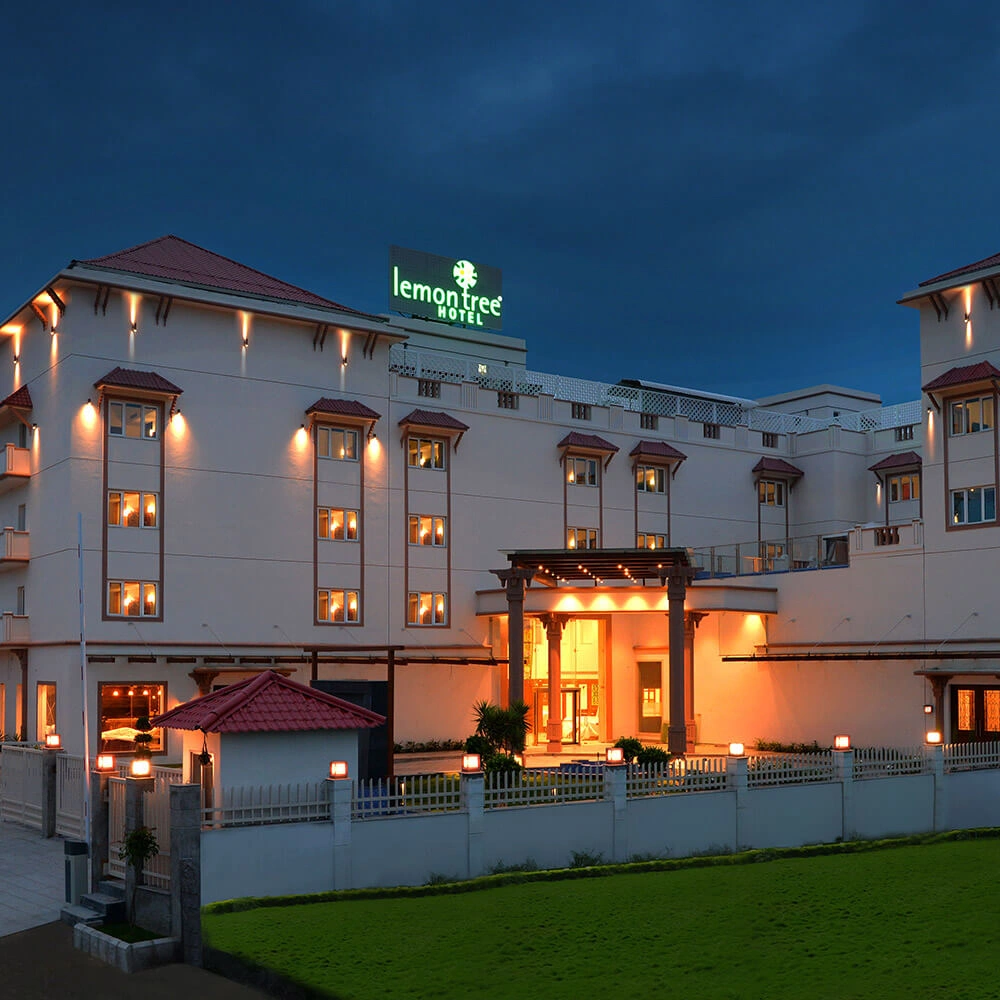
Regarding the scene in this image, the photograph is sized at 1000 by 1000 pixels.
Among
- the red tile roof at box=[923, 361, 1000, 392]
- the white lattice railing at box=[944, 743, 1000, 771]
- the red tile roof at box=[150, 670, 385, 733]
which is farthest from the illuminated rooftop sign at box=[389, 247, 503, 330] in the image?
the red tile roof at box=[150, 670, 385, 733]

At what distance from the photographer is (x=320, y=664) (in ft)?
138

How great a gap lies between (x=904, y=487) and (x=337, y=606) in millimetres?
25051

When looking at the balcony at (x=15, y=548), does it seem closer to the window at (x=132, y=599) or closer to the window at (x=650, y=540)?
the window at (x=132, y=599)

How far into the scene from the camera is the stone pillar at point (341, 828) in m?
19.6

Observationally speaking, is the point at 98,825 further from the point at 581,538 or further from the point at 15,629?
the point at 581,538

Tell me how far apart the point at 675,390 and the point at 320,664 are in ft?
97.5

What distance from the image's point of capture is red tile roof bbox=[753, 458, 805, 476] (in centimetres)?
5403

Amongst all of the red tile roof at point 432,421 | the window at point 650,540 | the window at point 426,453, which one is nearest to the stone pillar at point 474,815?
the red tile roof at point 432,421

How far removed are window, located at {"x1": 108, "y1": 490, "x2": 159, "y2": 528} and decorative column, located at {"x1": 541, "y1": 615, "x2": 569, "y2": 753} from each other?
1382cm

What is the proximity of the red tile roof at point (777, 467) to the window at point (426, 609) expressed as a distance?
1636 cm

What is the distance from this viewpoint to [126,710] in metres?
38.3

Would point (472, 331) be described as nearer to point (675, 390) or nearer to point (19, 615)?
point (675, 390)

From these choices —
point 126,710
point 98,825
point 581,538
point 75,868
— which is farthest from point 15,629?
point 75,868

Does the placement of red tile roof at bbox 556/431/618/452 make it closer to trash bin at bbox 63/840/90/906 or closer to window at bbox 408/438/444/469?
window at bbox 408/438/444/469
